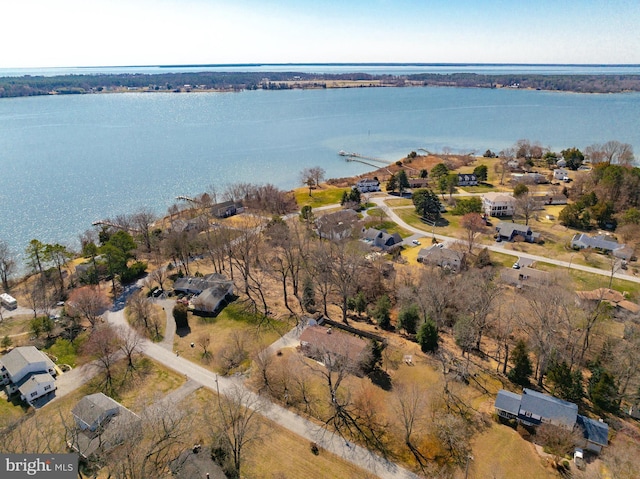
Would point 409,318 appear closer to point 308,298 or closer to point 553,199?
point 308,298

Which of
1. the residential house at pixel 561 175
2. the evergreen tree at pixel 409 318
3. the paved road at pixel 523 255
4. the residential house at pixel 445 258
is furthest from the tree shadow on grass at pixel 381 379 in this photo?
the residential house at pixel 561 175

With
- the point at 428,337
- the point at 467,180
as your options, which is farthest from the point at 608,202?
the point at 428,337

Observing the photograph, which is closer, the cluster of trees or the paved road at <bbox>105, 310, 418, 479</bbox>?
the paved road at <bbox>105, 310, 418, 479</bbox>

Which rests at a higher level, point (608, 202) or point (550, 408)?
point (608, 202)

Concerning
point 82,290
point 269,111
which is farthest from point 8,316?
point 269,111

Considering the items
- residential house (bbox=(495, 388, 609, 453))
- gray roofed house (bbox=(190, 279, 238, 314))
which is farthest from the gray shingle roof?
residential house (bbox=(495, 388, 609, 453))

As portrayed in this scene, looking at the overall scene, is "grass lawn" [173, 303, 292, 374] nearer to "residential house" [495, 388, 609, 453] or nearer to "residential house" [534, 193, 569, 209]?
"residential house" [495, 388, 609, 453]
